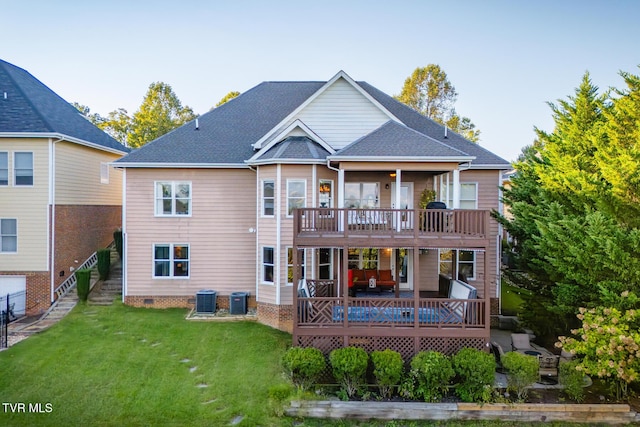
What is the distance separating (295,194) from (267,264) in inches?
120

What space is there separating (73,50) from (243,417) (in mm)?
24907

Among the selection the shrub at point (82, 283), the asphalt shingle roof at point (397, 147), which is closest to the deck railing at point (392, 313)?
the asphalt shingle roof at point (397, 147)

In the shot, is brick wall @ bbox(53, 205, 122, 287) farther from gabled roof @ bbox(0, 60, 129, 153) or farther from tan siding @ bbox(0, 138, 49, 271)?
gabled roof @ bbox(0, 60, 129, 153)

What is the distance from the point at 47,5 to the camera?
2014 cm

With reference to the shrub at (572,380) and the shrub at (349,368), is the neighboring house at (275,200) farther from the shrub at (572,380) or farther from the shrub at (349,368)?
the shrub at (572,380)

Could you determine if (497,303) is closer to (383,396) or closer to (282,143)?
(383,396)

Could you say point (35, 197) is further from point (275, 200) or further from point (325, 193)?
point (325, 193)

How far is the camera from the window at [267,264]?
13.9 metres

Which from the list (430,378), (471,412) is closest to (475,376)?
(471,412)

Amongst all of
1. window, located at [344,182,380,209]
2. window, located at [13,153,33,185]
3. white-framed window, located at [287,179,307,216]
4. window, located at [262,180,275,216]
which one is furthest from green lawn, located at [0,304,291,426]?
window, located at [13,153,33,185]

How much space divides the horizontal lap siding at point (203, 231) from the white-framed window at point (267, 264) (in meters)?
1.28

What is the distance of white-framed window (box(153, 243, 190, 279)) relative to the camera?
49.8 feet

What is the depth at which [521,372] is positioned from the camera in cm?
871

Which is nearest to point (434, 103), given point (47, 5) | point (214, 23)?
point (214, 23)
